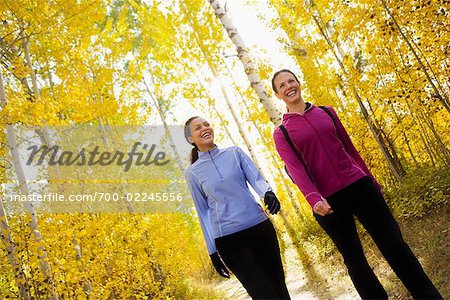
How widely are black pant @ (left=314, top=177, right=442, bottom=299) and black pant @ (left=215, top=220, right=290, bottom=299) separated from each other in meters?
0.38

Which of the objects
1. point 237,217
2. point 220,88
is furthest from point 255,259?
point 220,88

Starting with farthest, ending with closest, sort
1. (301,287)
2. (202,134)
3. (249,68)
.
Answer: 1. (301,287)
2. (249,68)
3. (202,134)

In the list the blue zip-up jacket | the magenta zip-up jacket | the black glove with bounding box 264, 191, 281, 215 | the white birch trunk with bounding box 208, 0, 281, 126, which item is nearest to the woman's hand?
the magenta zip-up jacket

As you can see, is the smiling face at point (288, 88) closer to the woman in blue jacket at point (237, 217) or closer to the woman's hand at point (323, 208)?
the woman in blue jacket at point (237, 217)

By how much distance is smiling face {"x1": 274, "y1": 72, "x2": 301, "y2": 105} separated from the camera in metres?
2.44

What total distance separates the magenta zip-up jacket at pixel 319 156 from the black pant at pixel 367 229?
7 cm

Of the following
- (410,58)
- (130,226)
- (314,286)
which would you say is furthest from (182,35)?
(314,286)

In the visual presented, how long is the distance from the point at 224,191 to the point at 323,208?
25.7 inches

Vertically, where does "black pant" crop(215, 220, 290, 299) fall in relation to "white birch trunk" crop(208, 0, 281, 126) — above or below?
below

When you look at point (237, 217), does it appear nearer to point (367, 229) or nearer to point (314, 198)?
point (314, 198)

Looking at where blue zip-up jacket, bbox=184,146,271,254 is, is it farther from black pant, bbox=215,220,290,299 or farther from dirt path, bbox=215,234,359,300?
dirt path, bbox=215,234,359,300

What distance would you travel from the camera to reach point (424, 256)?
4.24 metres

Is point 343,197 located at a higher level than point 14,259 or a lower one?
lower

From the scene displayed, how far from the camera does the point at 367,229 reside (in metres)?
2.28
